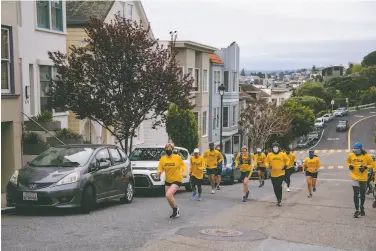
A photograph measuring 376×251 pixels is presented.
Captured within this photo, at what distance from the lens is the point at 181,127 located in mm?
29906

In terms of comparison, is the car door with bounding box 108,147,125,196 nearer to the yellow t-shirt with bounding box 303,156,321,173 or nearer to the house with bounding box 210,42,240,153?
the yellow t-shirt with bounding box 303,156,321,173

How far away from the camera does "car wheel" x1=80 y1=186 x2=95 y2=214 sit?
38.5 ft

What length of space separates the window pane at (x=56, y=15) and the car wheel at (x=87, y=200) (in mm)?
11677

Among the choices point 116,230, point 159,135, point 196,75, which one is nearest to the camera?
point 116,230

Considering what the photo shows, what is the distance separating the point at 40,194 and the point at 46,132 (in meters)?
8.03

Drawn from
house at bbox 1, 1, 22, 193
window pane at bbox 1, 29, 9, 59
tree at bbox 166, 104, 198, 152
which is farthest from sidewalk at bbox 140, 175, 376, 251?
tree at bbox 166, 104, 198, 152

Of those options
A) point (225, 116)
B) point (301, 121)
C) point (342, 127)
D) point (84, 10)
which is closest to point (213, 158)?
point (84, 10)

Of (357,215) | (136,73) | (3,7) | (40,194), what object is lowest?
(357,215)

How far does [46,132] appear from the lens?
18906 millimetres

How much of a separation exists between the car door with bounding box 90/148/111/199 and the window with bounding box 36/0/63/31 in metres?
9.65

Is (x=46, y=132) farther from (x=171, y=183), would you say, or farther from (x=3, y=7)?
(x=171, y=183)

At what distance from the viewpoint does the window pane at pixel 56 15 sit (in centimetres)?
2170

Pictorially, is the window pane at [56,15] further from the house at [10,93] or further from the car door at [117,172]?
the car door at [117,172]

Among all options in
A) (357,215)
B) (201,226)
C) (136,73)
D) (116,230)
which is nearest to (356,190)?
A: (357,215)
